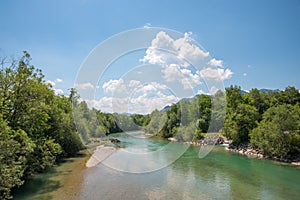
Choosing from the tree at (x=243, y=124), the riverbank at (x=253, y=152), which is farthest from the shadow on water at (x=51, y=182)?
the tree at (x=243, y=124)

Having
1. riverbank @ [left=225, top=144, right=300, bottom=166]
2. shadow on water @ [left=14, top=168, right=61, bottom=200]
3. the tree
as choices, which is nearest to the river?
shadow on water @ [left=14, top=168, right=61, bottom=200]

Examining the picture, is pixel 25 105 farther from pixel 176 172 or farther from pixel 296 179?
pixel 296 179

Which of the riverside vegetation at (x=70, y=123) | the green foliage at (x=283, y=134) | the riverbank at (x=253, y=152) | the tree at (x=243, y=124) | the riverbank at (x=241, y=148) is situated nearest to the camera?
the riverside vegetation at (x=70, y=123)

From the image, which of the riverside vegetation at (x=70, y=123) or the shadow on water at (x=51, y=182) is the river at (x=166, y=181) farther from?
the riverside vegetation at (x=70, y=123)

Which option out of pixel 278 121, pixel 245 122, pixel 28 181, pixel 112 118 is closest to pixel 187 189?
pixel 28 181

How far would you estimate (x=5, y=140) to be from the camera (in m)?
12.1

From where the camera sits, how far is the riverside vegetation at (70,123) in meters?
14.5

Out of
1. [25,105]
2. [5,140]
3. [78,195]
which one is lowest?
[78,195]

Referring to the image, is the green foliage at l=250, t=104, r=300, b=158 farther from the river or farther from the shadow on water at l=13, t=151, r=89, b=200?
the shadow on water at l=13, t=151, r=89, b=200

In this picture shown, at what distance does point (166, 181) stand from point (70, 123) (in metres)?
15.6

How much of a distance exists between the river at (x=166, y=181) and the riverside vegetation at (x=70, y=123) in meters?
1.96

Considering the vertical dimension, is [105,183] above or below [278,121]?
below

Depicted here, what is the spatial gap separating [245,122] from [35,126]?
3190 centimetres

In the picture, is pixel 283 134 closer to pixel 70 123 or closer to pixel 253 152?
pixel 253 152
